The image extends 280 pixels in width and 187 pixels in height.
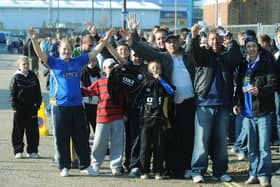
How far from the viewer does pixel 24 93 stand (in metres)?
10.1

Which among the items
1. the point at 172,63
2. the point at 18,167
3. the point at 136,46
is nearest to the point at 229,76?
the point at 172,63

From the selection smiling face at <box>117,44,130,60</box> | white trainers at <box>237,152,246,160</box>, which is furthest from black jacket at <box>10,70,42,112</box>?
white trainers at <box>237,152,246,160</box>

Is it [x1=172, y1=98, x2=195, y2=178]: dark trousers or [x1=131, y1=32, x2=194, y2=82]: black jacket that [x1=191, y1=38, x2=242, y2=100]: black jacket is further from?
[x1=172, y1=98, x2=195, y2=178]: dark trousers

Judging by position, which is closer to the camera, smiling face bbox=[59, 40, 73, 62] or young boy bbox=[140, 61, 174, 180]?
young boy bbox=[140, 61, 174, 180]

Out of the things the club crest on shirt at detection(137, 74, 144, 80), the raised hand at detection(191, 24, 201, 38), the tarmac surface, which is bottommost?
the tarmac surface

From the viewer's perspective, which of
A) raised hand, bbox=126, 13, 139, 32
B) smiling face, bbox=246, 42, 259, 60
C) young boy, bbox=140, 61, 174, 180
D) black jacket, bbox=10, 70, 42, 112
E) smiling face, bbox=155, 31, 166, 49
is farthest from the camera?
black jacket, bbox=10, 70, 42, 112

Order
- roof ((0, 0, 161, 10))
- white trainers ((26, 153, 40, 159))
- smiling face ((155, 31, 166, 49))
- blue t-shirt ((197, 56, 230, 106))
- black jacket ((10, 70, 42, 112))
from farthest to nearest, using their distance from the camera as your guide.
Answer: roof ((0, 0, 161, 10)), white trainers ((26, 153, 40, 159)), black jacket ((10, 70, 42, 112)), smiling face ((155, 31, 166, 49)), blue t-shirt ((197, 56, 230, 106))

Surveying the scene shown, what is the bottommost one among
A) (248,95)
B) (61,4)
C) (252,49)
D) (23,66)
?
(248,95)

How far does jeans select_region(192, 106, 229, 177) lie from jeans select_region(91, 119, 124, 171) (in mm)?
1198

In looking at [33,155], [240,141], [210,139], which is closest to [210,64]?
[210,139]

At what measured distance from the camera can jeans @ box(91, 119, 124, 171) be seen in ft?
29.5

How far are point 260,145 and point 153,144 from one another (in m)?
1.56

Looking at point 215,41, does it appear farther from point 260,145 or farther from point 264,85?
point 260,145

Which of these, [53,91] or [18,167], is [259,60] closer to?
[53,91]
